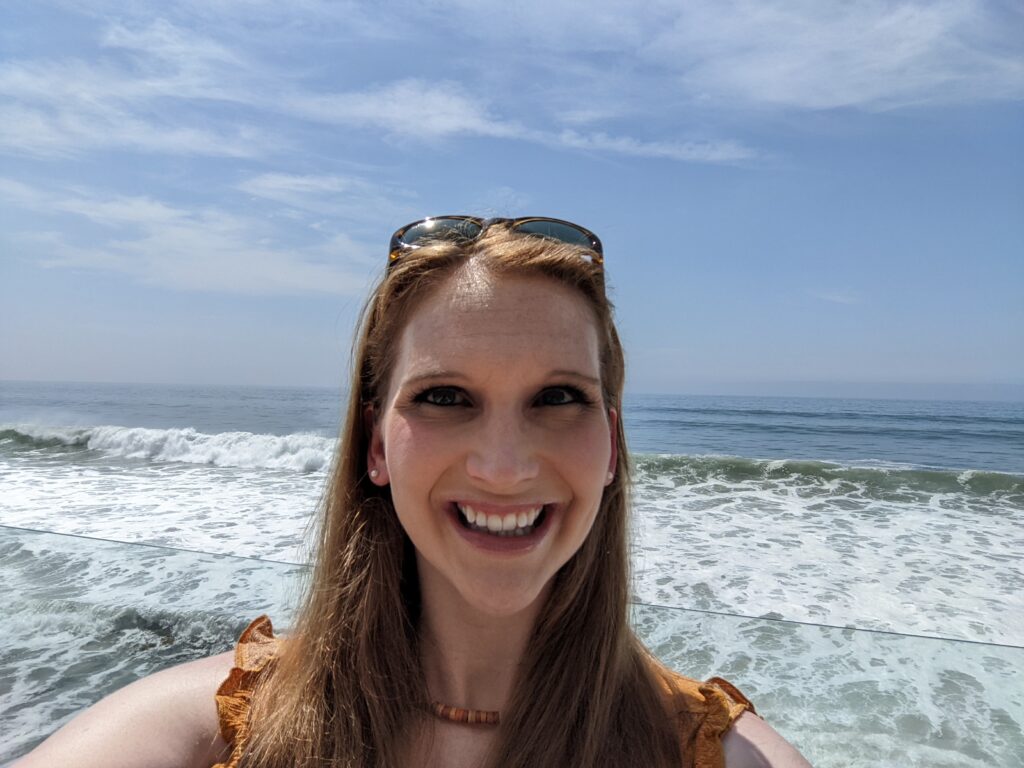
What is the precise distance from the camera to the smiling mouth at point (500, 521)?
1366mm

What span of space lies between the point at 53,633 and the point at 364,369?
3062mm

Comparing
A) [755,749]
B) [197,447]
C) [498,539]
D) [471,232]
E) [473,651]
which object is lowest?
[197,447]

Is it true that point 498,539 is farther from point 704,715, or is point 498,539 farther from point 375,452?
point 704,715

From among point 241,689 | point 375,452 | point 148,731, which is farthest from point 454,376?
point 148,731

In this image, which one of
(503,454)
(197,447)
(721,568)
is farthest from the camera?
(197,447)

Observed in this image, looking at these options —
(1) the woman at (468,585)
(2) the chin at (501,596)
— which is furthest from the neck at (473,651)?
(2) the chin at (501,596)

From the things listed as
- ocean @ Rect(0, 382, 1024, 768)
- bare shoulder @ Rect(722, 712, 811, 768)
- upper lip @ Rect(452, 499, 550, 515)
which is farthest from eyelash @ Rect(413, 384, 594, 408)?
bare shoulder @ Rect(722, 712, 811, 768)

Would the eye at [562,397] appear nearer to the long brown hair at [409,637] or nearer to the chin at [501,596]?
the long brown hair at [409,637]

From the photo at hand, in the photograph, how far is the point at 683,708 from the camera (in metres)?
1.53

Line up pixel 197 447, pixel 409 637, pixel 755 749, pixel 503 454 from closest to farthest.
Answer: pixel 503 454
pixel 755 749
pixel 409 637
pixel 197 447

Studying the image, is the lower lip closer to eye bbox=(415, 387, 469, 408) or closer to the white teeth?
the white teeth

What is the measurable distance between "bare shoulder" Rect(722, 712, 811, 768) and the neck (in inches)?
17.8

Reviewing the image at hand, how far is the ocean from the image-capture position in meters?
2.92

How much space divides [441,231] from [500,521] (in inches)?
26.2
